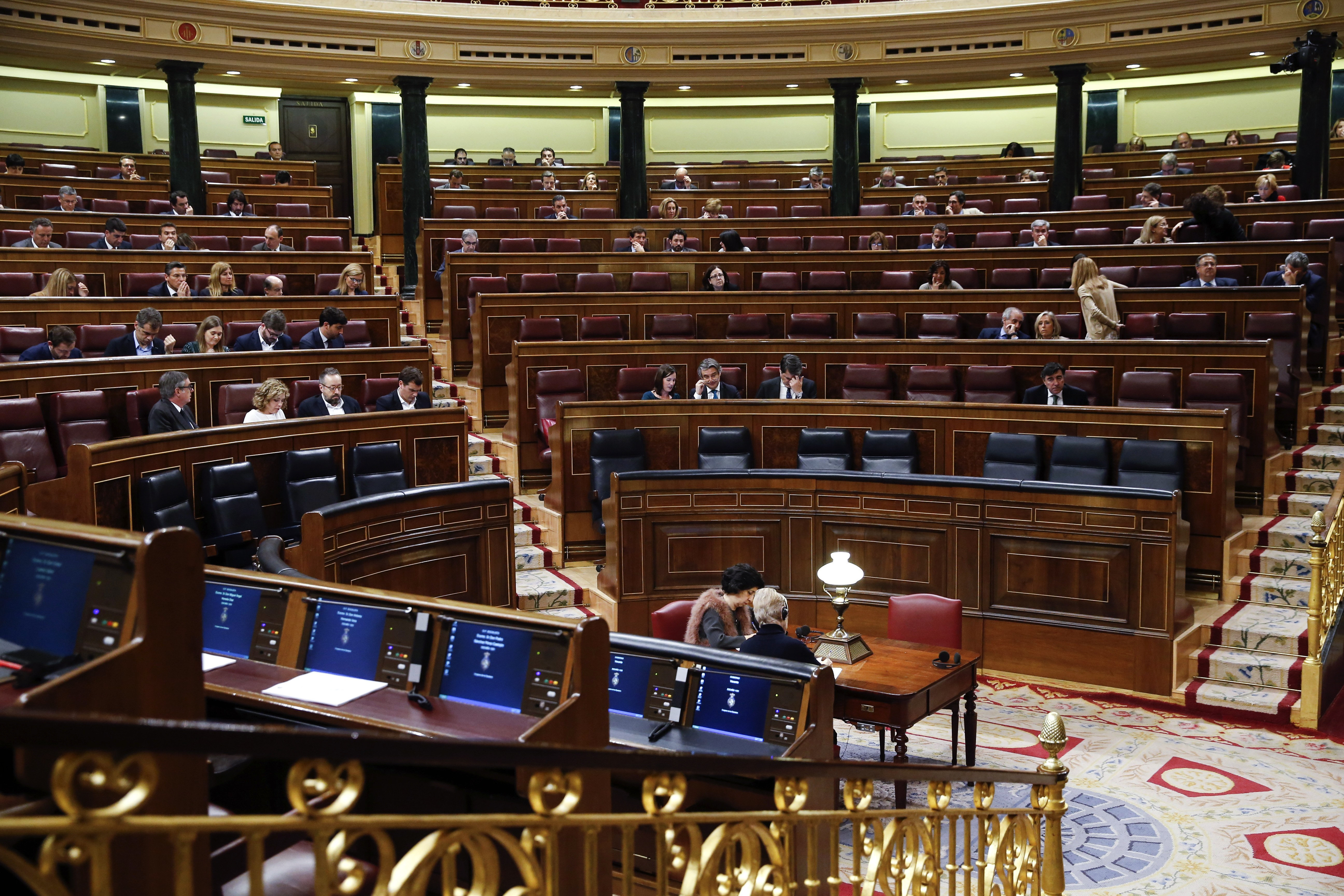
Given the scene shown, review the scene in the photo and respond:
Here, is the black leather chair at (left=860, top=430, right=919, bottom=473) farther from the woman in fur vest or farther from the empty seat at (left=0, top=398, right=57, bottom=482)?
the empty seat at (left=0, top=398, right=57, bottom=482)

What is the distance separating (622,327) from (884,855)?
21.2ft

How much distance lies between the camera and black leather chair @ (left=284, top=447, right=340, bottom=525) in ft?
18.1

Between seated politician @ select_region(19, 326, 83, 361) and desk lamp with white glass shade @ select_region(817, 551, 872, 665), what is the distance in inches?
149

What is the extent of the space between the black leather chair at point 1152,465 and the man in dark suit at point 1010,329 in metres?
1.23

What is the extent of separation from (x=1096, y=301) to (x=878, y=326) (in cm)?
149

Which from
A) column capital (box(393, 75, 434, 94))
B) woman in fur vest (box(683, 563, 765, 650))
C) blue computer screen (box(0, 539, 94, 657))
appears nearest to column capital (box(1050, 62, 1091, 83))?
column capital (box(393, 75, 434, 94))

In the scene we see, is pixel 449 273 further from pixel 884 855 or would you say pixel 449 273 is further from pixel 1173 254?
pixel 884 855

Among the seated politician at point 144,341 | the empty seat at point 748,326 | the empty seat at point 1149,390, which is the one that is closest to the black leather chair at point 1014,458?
the empty seat at point 1149,390

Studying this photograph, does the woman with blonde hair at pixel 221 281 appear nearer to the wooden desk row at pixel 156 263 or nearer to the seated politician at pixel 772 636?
the wooden desk row at pixel 156 263

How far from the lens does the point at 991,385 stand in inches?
273

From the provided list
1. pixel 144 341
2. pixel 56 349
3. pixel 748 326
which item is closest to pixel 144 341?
pixel 144 341

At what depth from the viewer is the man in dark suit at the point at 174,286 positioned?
23.6ft

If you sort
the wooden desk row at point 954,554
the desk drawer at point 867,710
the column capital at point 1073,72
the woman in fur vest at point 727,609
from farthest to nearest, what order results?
1. the column capital at point 1073,72
2. the wooden desk row at point 954,554
3. the woman in fur vest at point 727,609
4. the desk drawer at point 867,710

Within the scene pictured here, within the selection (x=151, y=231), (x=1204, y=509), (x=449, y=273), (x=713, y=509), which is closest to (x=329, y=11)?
(x=151, y=231)
